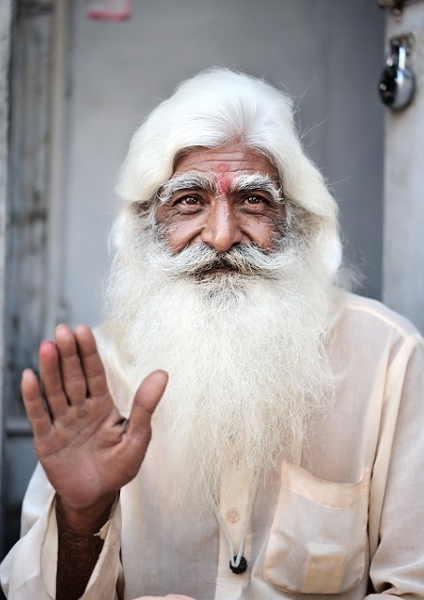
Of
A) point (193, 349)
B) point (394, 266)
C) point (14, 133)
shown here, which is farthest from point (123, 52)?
point (193, 349)

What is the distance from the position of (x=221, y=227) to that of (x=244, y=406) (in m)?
0.56

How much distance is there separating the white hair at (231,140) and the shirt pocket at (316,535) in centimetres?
72

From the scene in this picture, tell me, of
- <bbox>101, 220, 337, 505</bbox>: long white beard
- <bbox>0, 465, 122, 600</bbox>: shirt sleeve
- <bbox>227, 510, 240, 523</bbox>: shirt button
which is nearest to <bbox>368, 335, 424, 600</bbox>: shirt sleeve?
<bbox>101, 220, 337, 505</bbox>: long white beard

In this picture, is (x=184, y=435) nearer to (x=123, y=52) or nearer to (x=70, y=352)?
(x=70, y=352)

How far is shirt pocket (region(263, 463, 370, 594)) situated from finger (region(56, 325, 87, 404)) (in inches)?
33.5

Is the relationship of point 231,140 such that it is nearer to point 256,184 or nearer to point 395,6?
point 256,184

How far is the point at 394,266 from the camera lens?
342 centimetres

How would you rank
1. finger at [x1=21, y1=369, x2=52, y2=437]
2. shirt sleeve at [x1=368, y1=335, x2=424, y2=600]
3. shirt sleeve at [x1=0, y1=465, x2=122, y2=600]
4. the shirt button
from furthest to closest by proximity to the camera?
the shirt button → shirt sleeve at [x1=368, y1=335, x2=424, y2=600] → shirt sleeve at [x1=0, y1=465, x2=122, y2=600] → finger at [x1=21, y1=369, x2=52, y2=437]

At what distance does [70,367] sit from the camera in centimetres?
186

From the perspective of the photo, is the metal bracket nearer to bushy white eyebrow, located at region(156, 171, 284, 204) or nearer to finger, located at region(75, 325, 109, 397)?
bushy white eyebrow, located at region(156, 171, 284, 204)

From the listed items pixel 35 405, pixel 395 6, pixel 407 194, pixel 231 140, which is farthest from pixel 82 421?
pixel 395 6

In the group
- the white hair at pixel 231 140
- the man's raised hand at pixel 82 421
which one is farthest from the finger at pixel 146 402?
the white hair at pixel 231 140

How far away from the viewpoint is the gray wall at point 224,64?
12.4 feet

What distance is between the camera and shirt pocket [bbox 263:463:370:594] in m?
2.40
